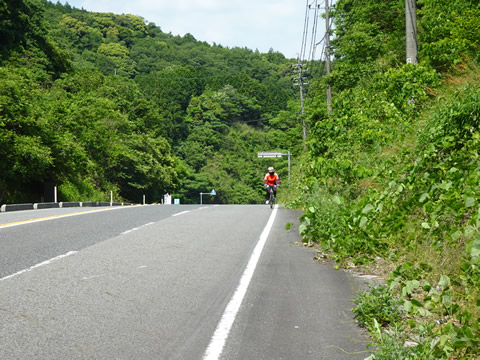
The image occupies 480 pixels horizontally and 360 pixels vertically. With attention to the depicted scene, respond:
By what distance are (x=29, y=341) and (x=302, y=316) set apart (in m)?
2.72

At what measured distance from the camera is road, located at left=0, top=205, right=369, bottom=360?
15.3ft

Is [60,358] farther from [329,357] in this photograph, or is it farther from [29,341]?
[329,357]

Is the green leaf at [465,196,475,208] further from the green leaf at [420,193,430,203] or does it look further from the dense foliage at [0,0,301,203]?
the dense foliage at [0,0,301,203]

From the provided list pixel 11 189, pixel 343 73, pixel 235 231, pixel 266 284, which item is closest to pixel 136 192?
pixel 11 189

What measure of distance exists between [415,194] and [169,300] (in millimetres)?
3206

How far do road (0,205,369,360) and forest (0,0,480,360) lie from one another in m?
0.64

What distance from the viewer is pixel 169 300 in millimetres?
6273

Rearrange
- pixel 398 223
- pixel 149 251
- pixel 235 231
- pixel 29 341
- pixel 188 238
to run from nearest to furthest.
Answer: pixel 29 341 → pixel 398 223 → pixel 149 251 → pixel 188 238 → pixel 235 231

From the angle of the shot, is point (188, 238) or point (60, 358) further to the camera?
point (188, 238)

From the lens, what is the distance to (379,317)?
543cm

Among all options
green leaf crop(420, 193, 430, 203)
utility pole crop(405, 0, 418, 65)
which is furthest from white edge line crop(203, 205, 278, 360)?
utility pole crop(405, 0, 418, 65)

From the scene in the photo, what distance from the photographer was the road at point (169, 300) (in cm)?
465

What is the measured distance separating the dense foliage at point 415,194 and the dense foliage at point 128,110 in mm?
21212

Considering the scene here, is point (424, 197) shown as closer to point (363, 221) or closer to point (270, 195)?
point (363, 221)
